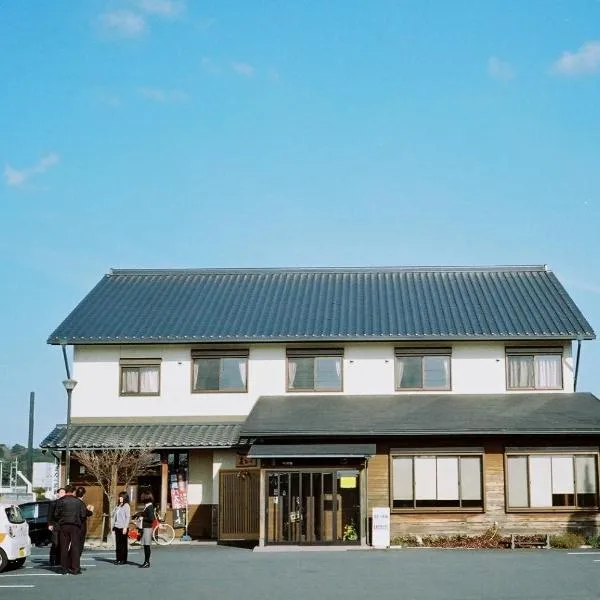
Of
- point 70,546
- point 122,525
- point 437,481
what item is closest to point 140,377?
point 437,481

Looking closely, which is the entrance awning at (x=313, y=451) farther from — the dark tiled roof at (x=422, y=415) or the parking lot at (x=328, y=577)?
the parking lot at (x=328, y=577)

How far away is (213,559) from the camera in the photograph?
2239cm

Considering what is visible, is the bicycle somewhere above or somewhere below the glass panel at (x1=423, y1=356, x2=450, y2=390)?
below

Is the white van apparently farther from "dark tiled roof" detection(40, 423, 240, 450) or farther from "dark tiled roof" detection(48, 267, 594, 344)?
"dark tiled roof" detection(48, 267, 594, 344)

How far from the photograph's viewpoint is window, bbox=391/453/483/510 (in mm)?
27516

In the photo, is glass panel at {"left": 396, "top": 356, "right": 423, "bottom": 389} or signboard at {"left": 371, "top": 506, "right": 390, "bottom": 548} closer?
signboard at {"left": 371, "top": 506, "right": 390, "bottom": 548}

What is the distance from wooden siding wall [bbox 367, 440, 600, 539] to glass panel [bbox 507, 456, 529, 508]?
251mm

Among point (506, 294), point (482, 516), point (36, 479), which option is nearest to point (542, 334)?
point (506, 294)

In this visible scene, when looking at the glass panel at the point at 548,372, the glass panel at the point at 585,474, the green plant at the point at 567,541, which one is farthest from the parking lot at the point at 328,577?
the glass panel at the point at 548,372

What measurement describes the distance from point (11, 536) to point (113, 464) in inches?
356

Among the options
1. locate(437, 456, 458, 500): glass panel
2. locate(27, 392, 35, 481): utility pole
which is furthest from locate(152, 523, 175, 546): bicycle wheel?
locate(27, 392, 35, 481): utility pole

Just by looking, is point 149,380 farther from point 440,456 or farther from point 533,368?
point 533,368

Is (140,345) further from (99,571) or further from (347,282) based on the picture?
(99,571)

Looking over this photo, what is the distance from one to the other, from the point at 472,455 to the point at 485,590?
453 inches
